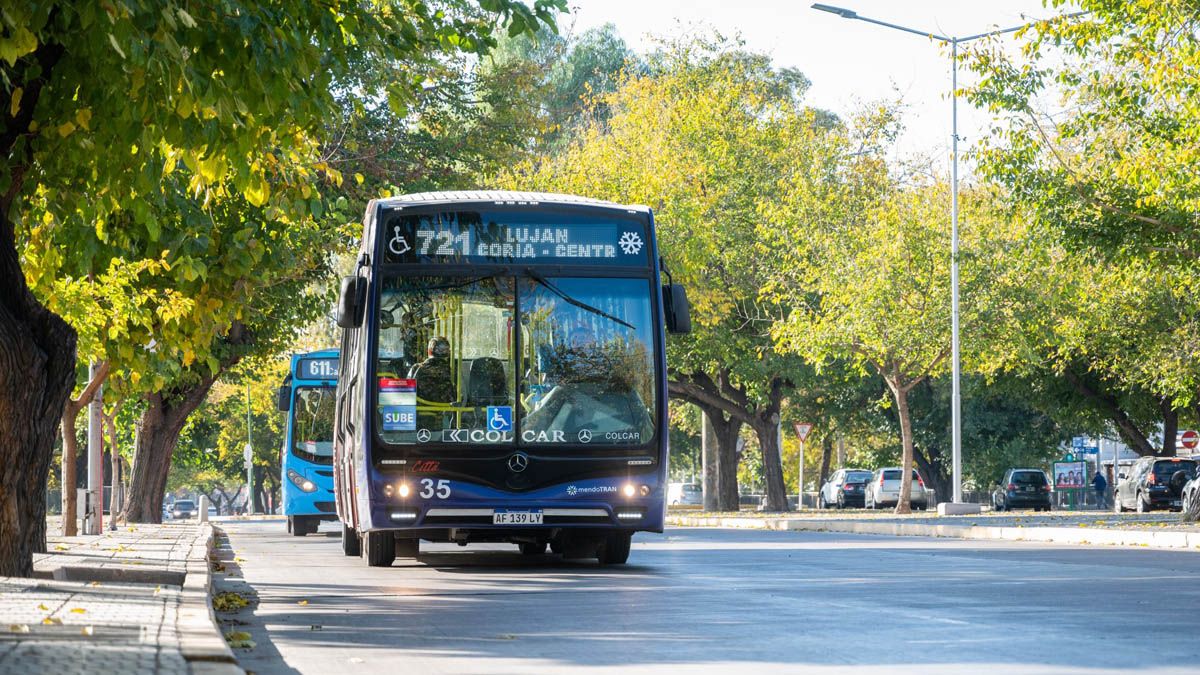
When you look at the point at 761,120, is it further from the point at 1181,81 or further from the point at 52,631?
the point at 52,631

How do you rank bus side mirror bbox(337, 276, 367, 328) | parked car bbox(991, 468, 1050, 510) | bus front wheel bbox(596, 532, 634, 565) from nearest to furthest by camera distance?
bus side mirror bbox(337, 276, 367, 328)
bus front wheel bbox(596, 532, 634, 565)
parked car bbox(991, 468, 1050, 510)

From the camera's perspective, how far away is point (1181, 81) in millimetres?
26125

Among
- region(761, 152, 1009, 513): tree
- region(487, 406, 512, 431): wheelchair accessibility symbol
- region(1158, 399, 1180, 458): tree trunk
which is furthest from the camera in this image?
region(1158, 399, 1180, 458): tree trunk

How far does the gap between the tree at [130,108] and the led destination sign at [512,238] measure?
2214 mm

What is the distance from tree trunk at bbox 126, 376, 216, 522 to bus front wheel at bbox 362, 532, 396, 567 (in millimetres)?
21989

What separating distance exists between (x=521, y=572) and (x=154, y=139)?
761 centimetres

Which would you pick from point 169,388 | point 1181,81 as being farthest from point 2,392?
point 169,388

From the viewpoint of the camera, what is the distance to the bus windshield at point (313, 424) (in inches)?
1390

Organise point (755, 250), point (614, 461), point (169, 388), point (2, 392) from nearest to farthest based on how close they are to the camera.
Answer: point (2, 392), point (614, 461), point (169, 388), point (755, 250)

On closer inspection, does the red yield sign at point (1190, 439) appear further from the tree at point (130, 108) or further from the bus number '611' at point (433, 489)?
the tree at point (130, 108)

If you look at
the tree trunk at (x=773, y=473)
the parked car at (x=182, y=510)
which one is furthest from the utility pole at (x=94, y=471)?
the parked car at (x=182, y=510)

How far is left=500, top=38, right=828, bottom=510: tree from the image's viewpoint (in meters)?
51.2

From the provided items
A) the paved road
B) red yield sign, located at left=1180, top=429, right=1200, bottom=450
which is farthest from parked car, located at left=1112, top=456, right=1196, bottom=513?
the paved road

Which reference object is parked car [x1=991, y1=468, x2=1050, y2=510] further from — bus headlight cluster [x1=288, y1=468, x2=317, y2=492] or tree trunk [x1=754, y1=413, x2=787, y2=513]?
bus headlight cluster [x1=288, y1=468, x2=317, y2=492]
